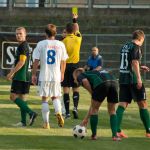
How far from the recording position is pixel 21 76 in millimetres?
16109

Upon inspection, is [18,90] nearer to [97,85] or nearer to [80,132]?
[80,132]

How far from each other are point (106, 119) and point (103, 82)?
158 inches

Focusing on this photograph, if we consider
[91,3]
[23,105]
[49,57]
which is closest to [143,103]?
[49,57]

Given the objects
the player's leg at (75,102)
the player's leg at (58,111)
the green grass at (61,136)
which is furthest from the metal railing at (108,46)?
the player's leg at (58,111)

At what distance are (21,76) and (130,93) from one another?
2.41 metres

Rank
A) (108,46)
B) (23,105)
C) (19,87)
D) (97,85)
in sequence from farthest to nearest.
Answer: (108,46)
(19,87)
(23,105)
(97,85)

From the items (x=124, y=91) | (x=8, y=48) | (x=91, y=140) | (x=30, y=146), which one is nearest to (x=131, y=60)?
(x=124, y=91)

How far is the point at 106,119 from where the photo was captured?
1764 centimetres

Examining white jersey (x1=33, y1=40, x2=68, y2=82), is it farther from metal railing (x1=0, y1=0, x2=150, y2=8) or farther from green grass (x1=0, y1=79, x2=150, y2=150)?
metal railing (x1=0, y1=0, x2=150, y2=8)

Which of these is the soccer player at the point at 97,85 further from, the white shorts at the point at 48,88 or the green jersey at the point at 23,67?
the green jersey at the point at 23,67

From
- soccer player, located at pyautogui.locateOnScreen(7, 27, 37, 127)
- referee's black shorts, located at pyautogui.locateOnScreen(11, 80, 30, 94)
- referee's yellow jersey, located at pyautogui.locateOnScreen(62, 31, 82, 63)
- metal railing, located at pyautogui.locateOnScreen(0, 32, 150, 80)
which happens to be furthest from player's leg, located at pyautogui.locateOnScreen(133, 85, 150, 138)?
metal railing, located at pyautogui.locateOnScreen(0, 32, 150, 80)

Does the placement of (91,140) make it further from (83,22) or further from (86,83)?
(83,22)

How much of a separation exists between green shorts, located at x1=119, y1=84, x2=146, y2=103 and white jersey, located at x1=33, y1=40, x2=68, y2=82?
4.57ft

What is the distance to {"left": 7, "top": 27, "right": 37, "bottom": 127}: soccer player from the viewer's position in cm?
1588
